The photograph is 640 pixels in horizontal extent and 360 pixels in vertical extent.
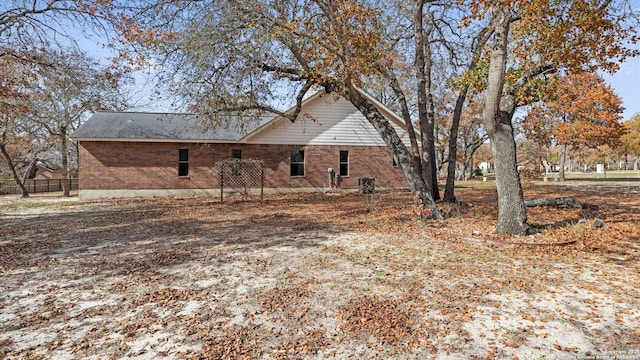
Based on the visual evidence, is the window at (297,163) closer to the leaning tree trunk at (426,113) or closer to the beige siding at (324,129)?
the beige siding at (324,129)

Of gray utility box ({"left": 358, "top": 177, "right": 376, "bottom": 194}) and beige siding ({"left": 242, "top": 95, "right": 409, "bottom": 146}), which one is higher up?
beige siding ({"left": 242, "top": 95, "right": 409, "bottom": 146})

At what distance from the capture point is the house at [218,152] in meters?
18.3

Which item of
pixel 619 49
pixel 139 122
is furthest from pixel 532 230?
pixel 139 122

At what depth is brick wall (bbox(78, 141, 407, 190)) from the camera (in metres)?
18.3

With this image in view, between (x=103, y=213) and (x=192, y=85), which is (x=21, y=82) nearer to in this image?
(x=103, y=213)

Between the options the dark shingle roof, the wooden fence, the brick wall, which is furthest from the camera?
the wooden fence

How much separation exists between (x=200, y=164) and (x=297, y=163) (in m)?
5.46

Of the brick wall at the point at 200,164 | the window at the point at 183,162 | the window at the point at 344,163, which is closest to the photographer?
the brick wall at the point at 200,164

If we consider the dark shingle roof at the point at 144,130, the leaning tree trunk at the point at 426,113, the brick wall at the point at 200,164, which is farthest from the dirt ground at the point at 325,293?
the dark shingle roof at the point at 144,130

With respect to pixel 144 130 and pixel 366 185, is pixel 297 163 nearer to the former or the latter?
pixel 366 185

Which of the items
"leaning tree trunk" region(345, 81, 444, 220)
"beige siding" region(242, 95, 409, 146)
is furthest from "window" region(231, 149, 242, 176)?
"leaning tree trunk" region(345, 81, 444, 220)

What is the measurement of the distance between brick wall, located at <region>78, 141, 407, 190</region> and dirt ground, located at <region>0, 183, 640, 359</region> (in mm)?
10090

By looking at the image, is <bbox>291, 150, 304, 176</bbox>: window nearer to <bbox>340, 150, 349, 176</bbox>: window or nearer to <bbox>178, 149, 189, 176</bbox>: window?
<bbox>340, 150, 349, 176</bbox>: window

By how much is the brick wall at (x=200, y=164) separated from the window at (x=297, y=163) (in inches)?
10.6
